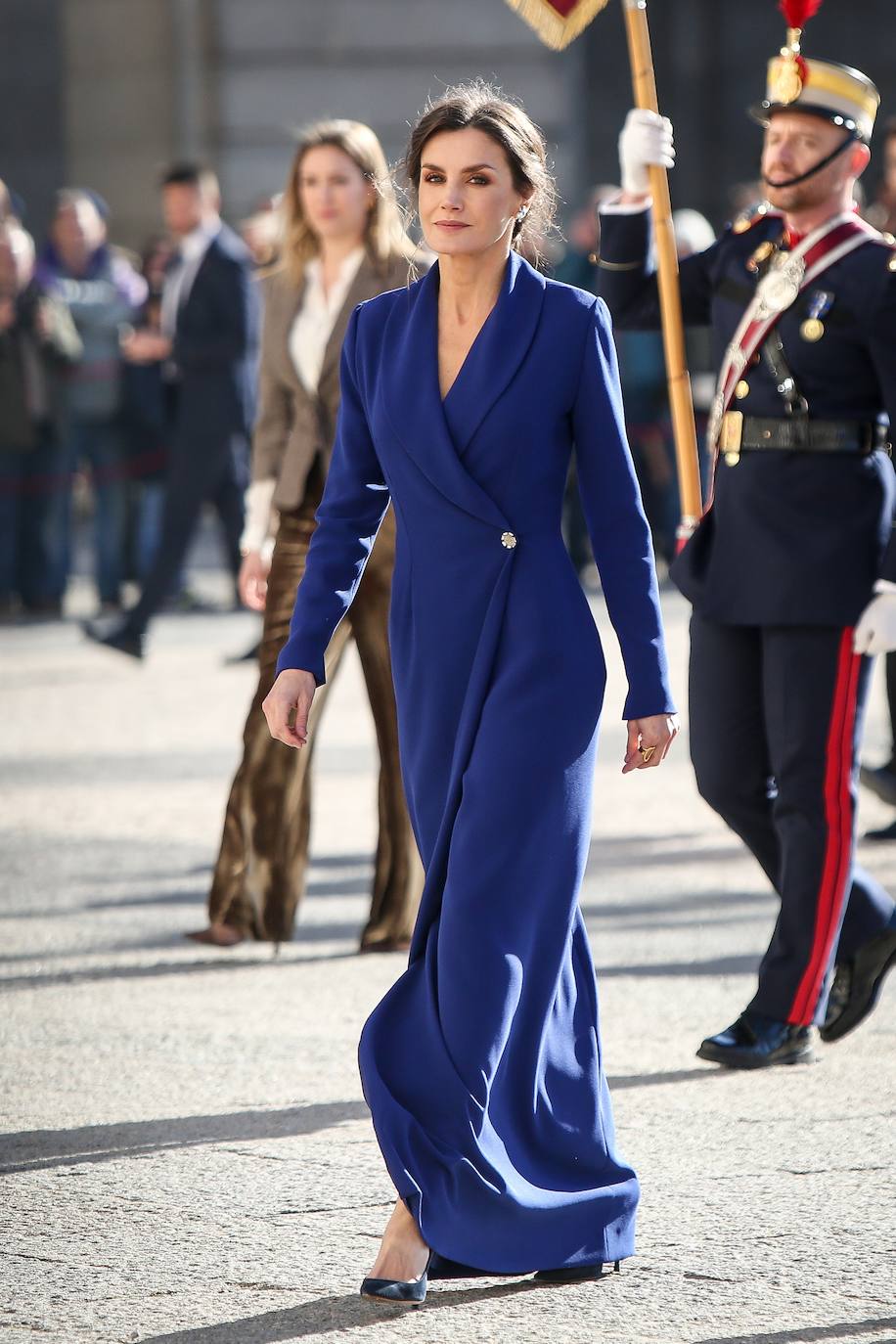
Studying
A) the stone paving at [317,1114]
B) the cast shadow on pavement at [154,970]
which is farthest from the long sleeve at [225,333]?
the cast shadow on pavement at [154,970]

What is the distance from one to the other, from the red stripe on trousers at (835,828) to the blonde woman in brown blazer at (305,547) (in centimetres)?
132

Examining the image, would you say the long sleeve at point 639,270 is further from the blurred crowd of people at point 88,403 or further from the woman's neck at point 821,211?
the blurred crowd of people at point 88,403

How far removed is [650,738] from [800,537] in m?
1.27

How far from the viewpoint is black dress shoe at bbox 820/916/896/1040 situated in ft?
→ 17.2

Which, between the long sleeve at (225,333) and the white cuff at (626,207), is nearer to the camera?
the white cuff at (626,207)

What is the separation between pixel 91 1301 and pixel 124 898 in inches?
122

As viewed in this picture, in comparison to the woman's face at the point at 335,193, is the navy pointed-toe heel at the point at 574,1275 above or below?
below

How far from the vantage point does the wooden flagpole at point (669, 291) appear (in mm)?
5473

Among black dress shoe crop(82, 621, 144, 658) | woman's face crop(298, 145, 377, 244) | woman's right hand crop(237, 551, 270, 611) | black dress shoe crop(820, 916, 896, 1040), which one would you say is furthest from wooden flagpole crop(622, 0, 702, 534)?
black dress shoe crop(82, 621, 144, 658)

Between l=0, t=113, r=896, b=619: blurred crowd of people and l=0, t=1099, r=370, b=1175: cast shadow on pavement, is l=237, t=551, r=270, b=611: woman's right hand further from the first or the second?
l=0, t=113, r=896, b=619: blurred crowd of people

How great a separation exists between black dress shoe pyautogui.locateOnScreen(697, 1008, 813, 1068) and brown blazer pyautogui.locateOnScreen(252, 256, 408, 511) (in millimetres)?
1792

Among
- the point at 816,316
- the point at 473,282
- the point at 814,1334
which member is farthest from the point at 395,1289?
the point at 816,316

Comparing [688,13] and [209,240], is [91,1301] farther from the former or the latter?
[688,13]

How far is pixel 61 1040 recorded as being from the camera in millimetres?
5340
